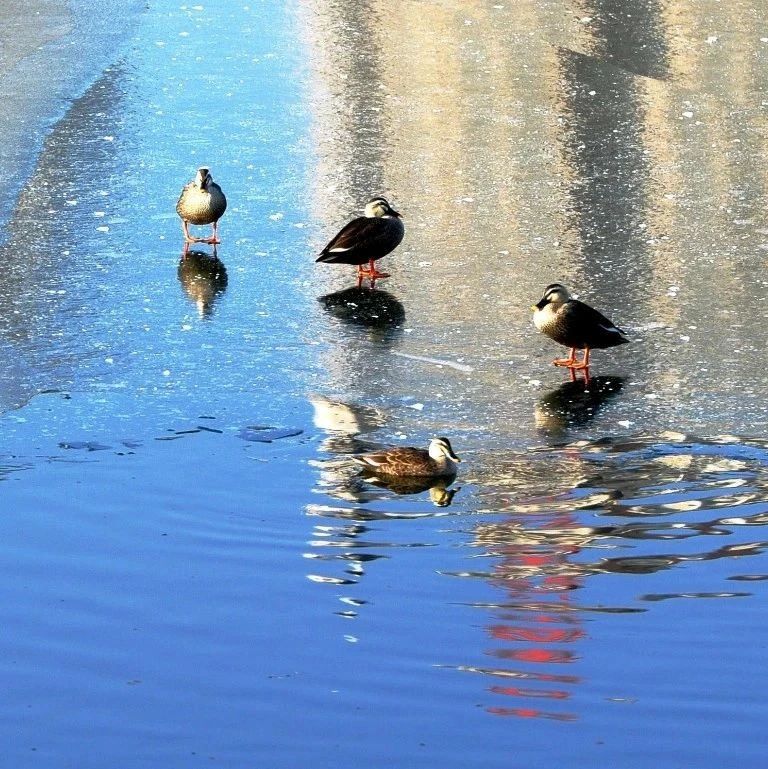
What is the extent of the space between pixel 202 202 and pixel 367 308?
160cm

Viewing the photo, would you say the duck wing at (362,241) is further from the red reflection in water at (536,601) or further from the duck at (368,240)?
the red reflection in water at (536,601)

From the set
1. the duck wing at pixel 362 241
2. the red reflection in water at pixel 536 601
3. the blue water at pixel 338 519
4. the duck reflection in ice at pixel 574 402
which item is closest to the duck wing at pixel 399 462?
the blue water at pixel 338 519

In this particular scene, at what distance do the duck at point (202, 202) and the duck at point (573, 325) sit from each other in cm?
281

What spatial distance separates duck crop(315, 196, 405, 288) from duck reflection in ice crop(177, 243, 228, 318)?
0.67 m

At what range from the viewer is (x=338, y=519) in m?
6.67

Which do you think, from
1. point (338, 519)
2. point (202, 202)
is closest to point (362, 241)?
point (202, 202)

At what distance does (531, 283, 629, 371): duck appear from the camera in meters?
8.52

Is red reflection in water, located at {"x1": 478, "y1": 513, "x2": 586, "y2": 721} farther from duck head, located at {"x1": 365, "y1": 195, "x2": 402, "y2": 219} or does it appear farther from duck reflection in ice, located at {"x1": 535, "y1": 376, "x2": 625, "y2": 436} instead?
duck head, located at {"x1": 365, "y1": 195, "x2": 402, "y2": 219}

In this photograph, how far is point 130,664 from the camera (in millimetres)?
5426

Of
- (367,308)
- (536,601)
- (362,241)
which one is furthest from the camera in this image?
(362,241)

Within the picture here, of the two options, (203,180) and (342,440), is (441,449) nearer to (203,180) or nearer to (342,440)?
(342,440)

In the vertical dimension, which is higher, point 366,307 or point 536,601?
point 366,307

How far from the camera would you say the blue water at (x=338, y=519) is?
5102 mm

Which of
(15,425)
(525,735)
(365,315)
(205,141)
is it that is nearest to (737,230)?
(365,315)
